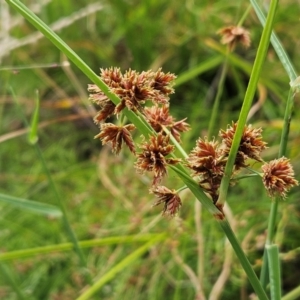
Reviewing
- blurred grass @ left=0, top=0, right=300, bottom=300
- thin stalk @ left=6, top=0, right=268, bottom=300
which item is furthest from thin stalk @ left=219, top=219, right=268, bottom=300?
blurred grass @ left=0, top=0, right=300, bottom=300

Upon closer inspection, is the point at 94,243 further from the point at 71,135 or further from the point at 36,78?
the point at 36,78

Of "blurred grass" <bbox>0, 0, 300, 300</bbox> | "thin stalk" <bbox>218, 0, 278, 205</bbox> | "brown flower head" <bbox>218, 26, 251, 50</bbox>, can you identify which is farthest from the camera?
"blurred grass" <bbox>0, 0, 300, 300</bbox>

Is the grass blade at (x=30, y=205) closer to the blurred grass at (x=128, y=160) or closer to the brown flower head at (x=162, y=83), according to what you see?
the blurred grass at (x=128, y=160)

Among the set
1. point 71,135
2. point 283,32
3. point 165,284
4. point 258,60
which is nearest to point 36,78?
point 71,135

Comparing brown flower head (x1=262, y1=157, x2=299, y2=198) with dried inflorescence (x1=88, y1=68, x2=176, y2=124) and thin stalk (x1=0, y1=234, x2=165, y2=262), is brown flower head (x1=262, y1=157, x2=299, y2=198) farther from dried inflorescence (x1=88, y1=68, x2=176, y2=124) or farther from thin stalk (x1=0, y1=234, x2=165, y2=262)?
thin stalk (x1=0, y1=234, x2=165, y2=262)

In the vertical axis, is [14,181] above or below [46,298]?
above

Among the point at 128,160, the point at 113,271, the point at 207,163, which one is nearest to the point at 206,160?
the point at 207,163
